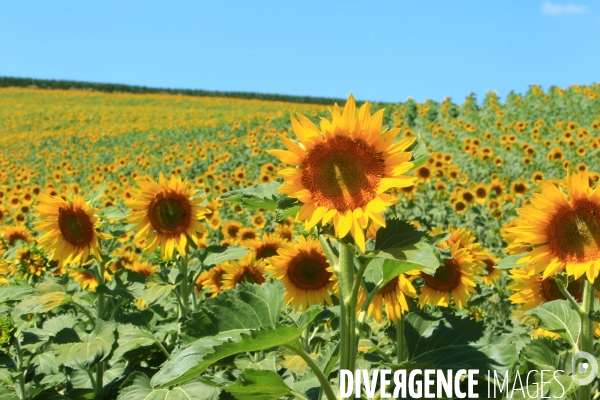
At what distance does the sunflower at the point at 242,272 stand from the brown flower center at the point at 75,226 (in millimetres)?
983

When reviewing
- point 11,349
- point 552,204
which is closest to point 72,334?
point 11,349

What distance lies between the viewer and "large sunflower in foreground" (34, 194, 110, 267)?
3.74m

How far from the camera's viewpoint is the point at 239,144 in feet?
62.2

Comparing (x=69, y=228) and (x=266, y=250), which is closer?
(x=69, y=228)

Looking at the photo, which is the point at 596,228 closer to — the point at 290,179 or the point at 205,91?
the point at 290,179

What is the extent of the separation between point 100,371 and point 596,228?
277 cm

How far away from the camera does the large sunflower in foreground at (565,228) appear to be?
234 centimetres

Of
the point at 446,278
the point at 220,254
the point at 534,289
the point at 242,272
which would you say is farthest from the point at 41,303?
the point at 534,289

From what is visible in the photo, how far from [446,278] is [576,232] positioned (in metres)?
1.29

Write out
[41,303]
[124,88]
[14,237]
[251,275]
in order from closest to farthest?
[41,303]
[251,275]
[14,237]
[124,88]

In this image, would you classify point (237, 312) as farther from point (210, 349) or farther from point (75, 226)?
point (75, 226)

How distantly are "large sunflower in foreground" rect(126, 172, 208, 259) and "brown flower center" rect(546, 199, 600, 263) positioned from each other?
210cm

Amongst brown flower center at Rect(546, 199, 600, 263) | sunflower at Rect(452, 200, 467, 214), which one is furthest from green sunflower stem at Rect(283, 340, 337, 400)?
sunflower at Rect(452, 200, 467, 214)

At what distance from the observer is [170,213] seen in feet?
12.5
